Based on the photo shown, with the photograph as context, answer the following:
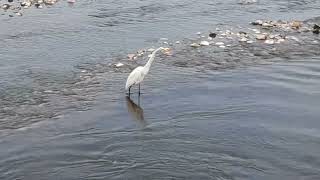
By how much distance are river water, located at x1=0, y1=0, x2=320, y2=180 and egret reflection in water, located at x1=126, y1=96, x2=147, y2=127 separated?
0.09 ft

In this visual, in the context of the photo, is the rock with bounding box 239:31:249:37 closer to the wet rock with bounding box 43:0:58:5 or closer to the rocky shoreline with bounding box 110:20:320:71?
the rocky shoreline with bounding box 110:20:320:71

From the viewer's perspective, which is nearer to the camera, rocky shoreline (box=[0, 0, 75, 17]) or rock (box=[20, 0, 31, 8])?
rocky shoreline (box=[0, 0, 75, 17])

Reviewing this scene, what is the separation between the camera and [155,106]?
14.1 m

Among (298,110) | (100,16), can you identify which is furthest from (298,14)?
(298,110)

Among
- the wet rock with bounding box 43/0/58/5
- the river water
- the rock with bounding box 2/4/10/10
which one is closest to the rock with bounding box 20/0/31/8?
the rock with bounding box 2/4/10/10

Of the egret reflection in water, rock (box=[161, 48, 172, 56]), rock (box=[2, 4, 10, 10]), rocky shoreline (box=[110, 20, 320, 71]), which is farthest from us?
rock (box=[2, 4, 10, 10])

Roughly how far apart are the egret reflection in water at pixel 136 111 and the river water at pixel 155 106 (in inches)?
1.0

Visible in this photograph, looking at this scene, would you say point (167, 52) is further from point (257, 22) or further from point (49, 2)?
point (49, 2)

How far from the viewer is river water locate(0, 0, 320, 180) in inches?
422

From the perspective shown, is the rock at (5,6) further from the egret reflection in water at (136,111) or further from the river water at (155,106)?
the egret reflection in water at (136,111)

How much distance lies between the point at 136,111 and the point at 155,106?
1.88ft

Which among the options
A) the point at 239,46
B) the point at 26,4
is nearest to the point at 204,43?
the point at 239,46

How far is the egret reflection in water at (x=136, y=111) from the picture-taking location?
13.1 meters

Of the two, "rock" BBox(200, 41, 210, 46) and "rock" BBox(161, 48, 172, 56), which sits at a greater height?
"rock" BBox(200, 41, 210, 46)
